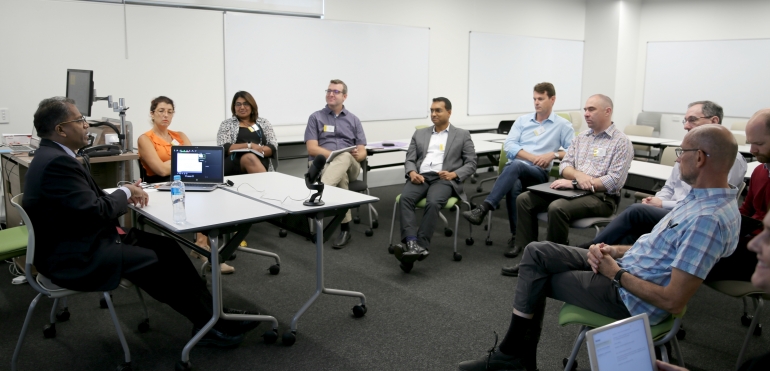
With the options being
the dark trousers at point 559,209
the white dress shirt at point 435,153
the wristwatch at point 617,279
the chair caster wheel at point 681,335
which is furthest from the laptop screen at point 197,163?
the chair caster wheel at point 681,335

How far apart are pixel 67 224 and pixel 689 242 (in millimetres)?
2425

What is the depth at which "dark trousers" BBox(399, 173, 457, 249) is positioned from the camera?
13.4ft

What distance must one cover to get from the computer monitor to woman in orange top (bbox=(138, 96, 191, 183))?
49cm

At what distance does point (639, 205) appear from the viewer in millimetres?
3133

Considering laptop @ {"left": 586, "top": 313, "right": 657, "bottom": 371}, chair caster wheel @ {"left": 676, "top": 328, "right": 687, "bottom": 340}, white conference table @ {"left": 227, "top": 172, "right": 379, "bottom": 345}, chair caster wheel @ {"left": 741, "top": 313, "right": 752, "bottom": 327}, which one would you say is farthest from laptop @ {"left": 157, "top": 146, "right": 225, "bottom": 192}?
chair caster wheel @ {"left": 741, "top": 313, "right": 752, "bottom": 327}

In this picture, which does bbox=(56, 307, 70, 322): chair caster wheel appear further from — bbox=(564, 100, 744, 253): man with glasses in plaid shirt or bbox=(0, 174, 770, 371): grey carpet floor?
bbox=(564, 100, 744, 253): man with glasses in plaid shirt

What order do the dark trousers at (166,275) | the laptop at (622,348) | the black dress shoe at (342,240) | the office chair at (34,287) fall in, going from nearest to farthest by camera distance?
the laptop at (622,348)
the office chair at (34,287)
the dark trousers at (166,275)
the black dress shoe at (342,240)

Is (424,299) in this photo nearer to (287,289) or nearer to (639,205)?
(287,289)

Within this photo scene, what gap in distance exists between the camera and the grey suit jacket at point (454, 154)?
4.44m

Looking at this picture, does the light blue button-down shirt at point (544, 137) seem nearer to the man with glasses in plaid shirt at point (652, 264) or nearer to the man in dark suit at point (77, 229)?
the man with glasses in plaid shirt at point (652, 264)

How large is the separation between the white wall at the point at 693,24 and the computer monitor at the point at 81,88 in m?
7.91

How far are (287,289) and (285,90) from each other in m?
3.12

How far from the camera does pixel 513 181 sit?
4387 mm

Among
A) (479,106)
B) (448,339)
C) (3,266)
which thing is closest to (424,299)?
(448,339)
